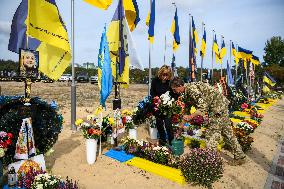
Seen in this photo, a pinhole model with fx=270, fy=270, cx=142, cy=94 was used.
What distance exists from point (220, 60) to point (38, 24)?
21.3 metres

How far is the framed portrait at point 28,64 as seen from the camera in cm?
533

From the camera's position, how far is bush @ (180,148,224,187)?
5.68 m

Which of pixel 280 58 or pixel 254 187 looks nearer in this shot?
pixel 254 187

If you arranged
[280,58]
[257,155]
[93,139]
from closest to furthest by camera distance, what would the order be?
[93,139] → [257,155] → [280,58]

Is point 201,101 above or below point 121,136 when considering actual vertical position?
above

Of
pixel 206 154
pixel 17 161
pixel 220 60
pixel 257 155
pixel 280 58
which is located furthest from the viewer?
pixel 280 58

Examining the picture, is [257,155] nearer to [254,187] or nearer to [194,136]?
[194,136]

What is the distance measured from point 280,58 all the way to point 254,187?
65.1 m

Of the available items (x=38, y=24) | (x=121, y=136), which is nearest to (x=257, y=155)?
(x=121, y=136)

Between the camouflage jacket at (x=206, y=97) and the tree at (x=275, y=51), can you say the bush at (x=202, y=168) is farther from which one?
the tree at (x=275, y=51)

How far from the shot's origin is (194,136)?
917cm

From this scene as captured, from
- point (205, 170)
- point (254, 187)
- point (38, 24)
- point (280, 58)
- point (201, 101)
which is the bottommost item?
point (254, 187)

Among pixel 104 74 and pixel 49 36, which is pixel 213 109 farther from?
pixel 49 36

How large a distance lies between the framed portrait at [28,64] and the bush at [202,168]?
12.4 feet
